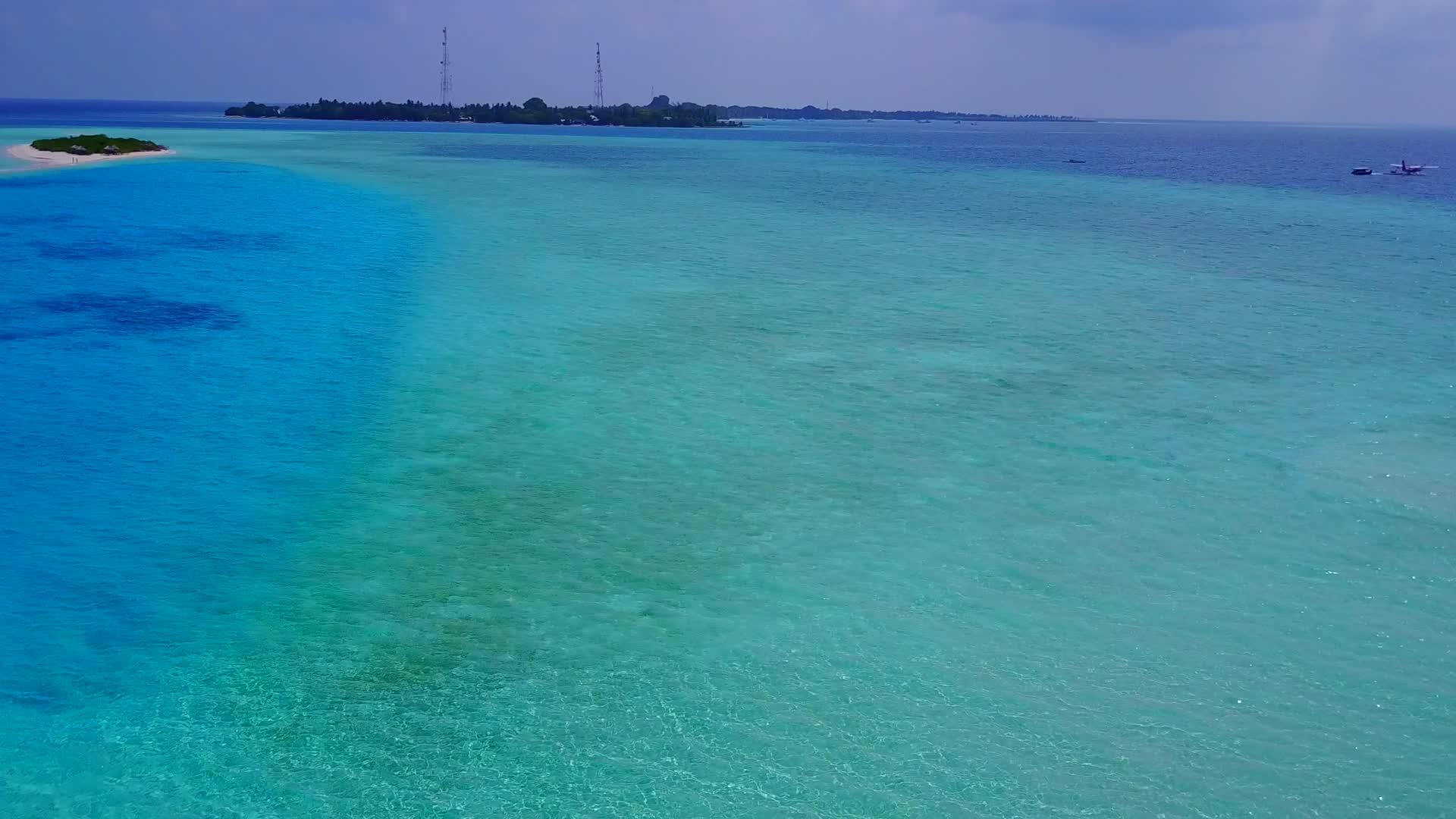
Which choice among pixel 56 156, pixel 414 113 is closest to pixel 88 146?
pixel 56 156

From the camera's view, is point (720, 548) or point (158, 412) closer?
point (720, 548)

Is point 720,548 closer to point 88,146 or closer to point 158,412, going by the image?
point 158,412

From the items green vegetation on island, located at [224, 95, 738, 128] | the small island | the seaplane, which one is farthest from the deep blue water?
green vegetation on island, located at [224, 95, 738, 128]

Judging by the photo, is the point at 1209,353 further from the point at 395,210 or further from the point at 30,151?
the point at 30,151

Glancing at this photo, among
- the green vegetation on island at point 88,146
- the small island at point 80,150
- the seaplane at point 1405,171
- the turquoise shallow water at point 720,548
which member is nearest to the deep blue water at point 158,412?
the turquoise shallow water at point 720,548

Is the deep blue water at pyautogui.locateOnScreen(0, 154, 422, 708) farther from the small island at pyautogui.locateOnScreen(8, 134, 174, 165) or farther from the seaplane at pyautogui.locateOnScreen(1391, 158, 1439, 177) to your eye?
the seaplane at pyautogui.locateOnScreen(1391, 158, 1439, 177)

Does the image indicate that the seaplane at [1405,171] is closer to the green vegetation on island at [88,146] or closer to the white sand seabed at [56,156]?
the white sand seabed at [56,156]

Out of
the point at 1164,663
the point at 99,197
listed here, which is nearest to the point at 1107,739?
the point at 1164,663

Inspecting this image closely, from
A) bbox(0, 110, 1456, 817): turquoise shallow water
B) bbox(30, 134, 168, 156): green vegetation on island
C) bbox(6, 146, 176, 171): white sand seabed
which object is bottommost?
bbox(0, 110, 1456, 817): turquoise shallow water
